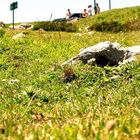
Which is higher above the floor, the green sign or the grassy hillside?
the green sign

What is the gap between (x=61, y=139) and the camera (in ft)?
10.7

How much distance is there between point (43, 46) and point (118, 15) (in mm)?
26287

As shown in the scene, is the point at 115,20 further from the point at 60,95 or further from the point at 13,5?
the point at 60,95

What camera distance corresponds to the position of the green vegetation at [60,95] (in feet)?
11.7

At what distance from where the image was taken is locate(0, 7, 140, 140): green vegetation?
3.57 meters

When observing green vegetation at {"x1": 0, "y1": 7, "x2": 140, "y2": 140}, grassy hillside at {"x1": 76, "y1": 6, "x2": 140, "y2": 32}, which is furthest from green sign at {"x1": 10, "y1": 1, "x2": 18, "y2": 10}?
green vegetation at {"x1": 0, "y1": 7, "x2": 140, "y2": 140}

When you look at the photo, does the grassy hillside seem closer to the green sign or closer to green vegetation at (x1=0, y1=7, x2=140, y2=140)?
the green sign

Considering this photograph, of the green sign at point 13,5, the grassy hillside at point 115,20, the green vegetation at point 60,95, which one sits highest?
the green sign at point 13,5

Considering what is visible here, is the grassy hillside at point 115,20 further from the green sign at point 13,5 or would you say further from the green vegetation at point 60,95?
the green vegetation at point 60,95

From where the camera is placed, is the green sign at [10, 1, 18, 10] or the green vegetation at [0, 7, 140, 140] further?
the green sign at [10, 1, 18, 10]

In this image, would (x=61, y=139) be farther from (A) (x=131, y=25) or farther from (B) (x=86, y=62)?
(A) (x=131, y=25)

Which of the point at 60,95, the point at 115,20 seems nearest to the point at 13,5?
the point at 115,20

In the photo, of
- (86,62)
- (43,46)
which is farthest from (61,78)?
(43,46)

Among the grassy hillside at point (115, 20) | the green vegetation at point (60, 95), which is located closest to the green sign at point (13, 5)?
the grassy hillside at point (115, 20)
